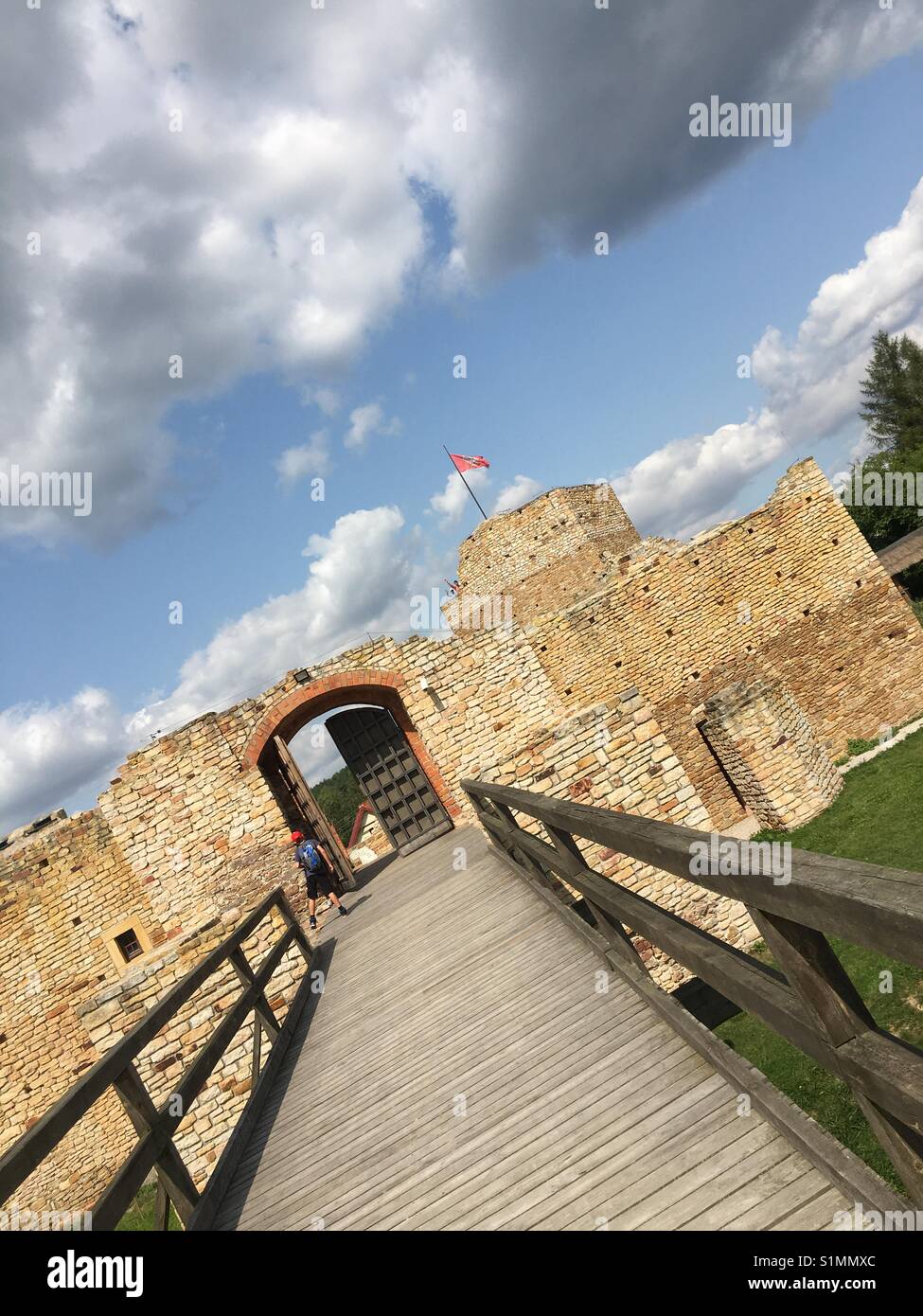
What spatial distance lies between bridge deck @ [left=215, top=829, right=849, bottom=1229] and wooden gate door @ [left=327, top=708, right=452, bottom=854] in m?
6.21

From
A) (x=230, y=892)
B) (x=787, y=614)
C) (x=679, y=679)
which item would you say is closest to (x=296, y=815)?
(x=230, y=892)

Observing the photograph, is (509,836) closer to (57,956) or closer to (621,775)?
(621,775)

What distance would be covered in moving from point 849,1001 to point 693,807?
19.8 feet

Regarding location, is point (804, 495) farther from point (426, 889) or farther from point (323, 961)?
point (323, 961)

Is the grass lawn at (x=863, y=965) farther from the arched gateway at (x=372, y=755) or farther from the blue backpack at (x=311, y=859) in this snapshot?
the arched gateway at (x=372, y=755)

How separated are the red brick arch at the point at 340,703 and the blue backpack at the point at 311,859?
1887 millimetres

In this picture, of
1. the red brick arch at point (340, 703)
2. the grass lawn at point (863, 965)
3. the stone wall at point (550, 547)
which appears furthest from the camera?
the stone wall at point (550, 547)

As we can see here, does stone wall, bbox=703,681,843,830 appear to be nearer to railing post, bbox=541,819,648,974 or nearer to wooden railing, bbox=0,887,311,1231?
railing post, bbox=541,819,648,974

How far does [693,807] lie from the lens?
7.34 m

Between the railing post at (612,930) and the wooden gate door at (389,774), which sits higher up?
the wooden gate door at (389,774)

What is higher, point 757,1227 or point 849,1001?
point 849,1001

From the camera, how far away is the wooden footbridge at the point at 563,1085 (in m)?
1.56

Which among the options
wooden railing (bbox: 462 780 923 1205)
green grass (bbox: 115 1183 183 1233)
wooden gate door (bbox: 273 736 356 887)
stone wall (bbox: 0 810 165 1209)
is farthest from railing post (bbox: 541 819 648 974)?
stone wall (bbox: 0 810 165 1209)

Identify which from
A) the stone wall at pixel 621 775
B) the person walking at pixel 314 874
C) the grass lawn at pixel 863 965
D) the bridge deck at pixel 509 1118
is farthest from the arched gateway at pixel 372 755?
the bridge deck at pixel 509 1118
